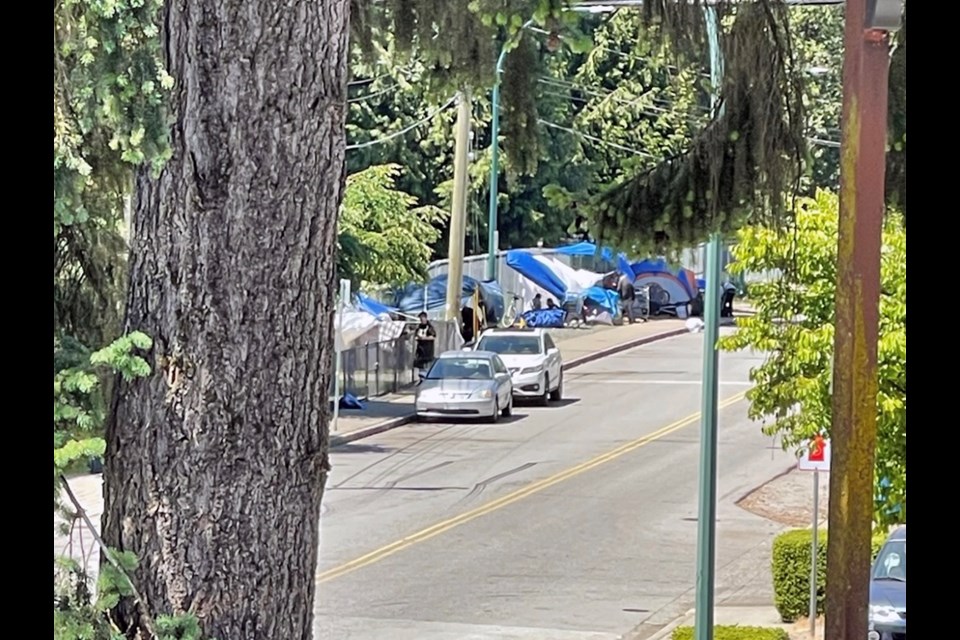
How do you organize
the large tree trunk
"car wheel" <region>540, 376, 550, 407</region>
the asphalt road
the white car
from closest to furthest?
the large tree trunk
the asphalt road
the white car
"car wheel" <region>540, 376, 550, 407</region>

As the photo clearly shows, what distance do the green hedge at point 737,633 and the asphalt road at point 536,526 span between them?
2.40 feet

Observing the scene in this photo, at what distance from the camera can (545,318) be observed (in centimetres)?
4256

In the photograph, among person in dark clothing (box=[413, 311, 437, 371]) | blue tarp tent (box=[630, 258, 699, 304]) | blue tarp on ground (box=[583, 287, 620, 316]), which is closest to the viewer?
person in dark clothing (box=[413, 311, 437, 371])

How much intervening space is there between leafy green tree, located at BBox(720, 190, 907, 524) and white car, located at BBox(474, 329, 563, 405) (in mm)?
16227

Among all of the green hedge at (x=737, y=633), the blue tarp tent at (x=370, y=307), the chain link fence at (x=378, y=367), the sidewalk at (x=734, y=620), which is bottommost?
the sidewalk at (x=734, y=620)

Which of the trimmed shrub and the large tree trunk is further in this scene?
the trimmed shrub

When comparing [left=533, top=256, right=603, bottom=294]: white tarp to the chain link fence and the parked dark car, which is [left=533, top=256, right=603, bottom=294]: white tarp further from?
the parked dark car

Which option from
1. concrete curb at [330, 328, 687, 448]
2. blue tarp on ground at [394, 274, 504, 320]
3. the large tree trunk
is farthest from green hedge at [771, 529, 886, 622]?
blue tarp on ground at [394, 274, 504, 320]

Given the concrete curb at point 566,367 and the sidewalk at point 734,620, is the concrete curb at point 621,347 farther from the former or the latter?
the sidewalk at point 734,620

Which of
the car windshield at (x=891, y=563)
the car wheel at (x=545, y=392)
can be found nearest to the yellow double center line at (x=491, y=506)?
the car wheel at (x=545, y=392)

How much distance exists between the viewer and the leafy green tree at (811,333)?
11.0 metres

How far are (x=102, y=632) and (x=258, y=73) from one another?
1.71 metres

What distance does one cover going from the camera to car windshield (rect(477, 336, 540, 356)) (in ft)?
97.7
